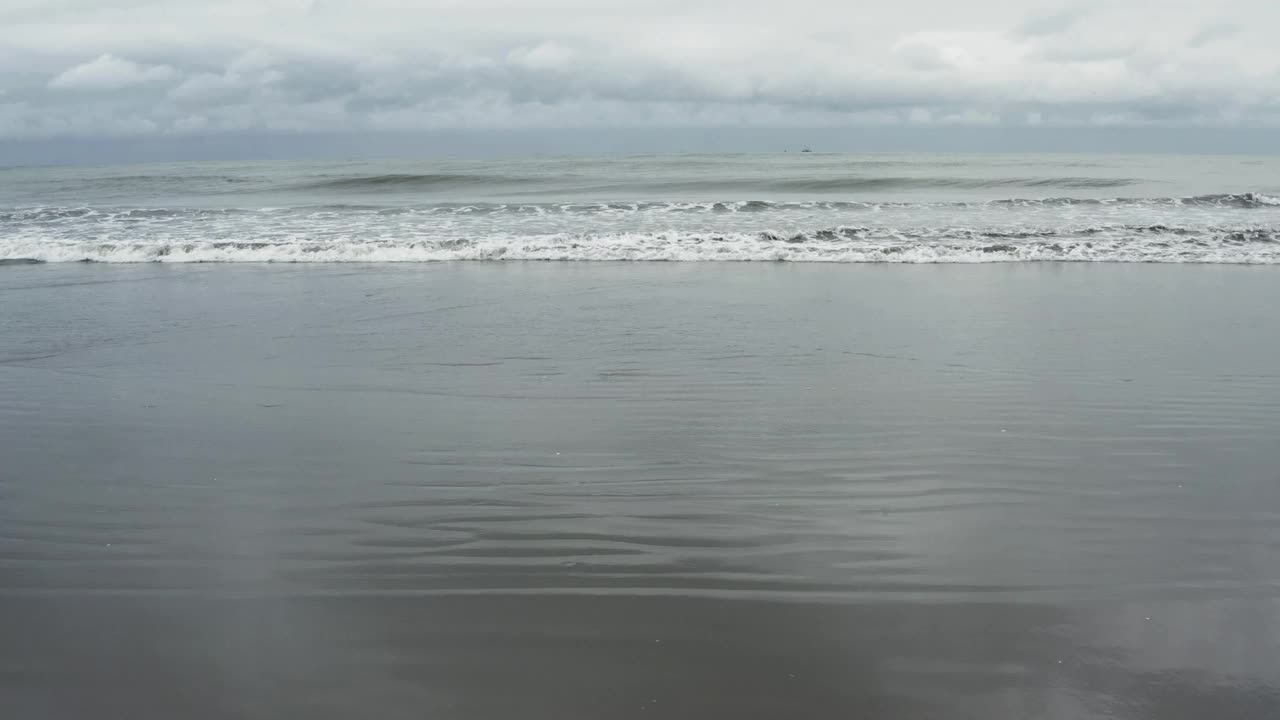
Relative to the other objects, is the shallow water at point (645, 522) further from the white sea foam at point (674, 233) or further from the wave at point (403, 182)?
the wave at point (403, 182)

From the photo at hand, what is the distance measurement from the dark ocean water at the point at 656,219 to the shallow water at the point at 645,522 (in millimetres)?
6451

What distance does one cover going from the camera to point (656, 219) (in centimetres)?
2041

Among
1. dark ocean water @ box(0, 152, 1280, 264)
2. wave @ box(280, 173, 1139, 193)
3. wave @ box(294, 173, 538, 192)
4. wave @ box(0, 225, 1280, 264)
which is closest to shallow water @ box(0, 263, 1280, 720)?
wave @ box(0, 225, 1280, 264)

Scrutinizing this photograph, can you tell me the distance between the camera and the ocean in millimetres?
3049

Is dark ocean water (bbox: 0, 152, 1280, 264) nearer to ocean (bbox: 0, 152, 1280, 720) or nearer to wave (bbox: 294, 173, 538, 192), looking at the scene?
wave (bbox: 294, 173, 538, 192)

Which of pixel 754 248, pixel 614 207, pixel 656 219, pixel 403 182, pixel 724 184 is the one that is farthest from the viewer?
pixel 403 182

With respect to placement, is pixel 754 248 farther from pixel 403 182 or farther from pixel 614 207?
pixel 403 182

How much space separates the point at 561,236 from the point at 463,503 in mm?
12758

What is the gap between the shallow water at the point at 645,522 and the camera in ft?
9.95

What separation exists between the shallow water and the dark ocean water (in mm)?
6451

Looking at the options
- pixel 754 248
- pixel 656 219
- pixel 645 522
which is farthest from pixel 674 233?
pixel 645 522

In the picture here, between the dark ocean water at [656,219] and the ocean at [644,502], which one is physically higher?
the dark ocean water at [656,219]

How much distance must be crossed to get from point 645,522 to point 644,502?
26 cm

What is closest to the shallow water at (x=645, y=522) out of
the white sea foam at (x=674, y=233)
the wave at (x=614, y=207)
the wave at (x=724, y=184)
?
the white sea foam at (x=674, y=233)
